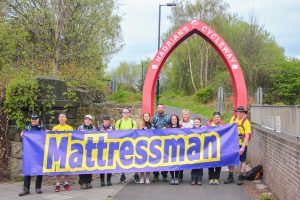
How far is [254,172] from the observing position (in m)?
10.8

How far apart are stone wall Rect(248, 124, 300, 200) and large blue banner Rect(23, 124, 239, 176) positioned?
79 centimetres

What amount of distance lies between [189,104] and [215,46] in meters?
33.2

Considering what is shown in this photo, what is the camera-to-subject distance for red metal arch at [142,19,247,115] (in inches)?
552

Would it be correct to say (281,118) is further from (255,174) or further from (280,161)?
(255,174)

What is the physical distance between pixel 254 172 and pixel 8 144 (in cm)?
621

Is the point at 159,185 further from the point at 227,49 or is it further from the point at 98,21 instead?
the point at 98,21

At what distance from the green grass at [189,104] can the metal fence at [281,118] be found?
21.3 m

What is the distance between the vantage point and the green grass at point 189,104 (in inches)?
1497

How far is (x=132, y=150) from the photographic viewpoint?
1036cm

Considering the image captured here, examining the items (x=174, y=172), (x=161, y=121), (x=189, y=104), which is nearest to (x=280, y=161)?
(x=174, y=172)

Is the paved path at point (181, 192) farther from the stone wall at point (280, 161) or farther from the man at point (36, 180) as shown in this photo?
the man at point (36, 180)

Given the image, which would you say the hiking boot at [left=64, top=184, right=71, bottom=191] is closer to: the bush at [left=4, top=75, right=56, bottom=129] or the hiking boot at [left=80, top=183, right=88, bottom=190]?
the hiking boot at [left=80, top=183, right=88, bottom=190]

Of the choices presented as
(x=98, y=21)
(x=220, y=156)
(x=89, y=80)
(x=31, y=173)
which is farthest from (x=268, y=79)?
(x=31, y=173)

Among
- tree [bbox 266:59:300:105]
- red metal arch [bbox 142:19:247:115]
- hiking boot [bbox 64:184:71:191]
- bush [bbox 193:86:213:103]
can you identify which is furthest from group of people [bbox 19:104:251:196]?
bush [bbox 193:86:213:103]
